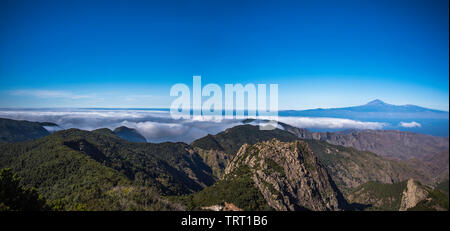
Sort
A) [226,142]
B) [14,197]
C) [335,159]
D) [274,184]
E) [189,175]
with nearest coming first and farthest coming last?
[14,197]
[274,184]
[189,175]
[226,142]
[335,159]

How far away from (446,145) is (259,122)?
7047 inches

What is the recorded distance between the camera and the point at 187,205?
150 feet

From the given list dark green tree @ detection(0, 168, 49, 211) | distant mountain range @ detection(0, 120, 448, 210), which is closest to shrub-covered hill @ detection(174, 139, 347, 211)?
distant mountain range @ detection(0, 120, 448, 210)

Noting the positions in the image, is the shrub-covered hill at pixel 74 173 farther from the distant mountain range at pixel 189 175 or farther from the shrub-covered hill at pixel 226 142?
the shrub-covered hill at pixel 226 142

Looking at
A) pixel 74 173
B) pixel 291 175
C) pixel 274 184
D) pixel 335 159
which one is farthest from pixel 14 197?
pixel 335 159

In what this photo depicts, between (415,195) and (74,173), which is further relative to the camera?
(415,195)

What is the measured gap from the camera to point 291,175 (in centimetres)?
7550

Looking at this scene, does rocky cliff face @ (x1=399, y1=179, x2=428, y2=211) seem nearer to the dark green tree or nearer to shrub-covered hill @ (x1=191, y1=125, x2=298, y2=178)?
the dark green tree

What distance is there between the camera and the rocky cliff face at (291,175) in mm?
62291

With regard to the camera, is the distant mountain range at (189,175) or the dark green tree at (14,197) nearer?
the dark green tree at (14,197)

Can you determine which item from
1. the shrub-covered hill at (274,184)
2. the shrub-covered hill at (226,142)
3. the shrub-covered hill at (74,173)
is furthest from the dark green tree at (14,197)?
the shrub-covered hill at (226,142)

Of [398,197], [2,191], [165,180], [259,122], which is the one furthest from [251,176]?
[259,122]

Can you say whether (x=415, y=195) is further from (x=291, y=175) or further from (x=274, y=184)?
(x=274, y=184)
